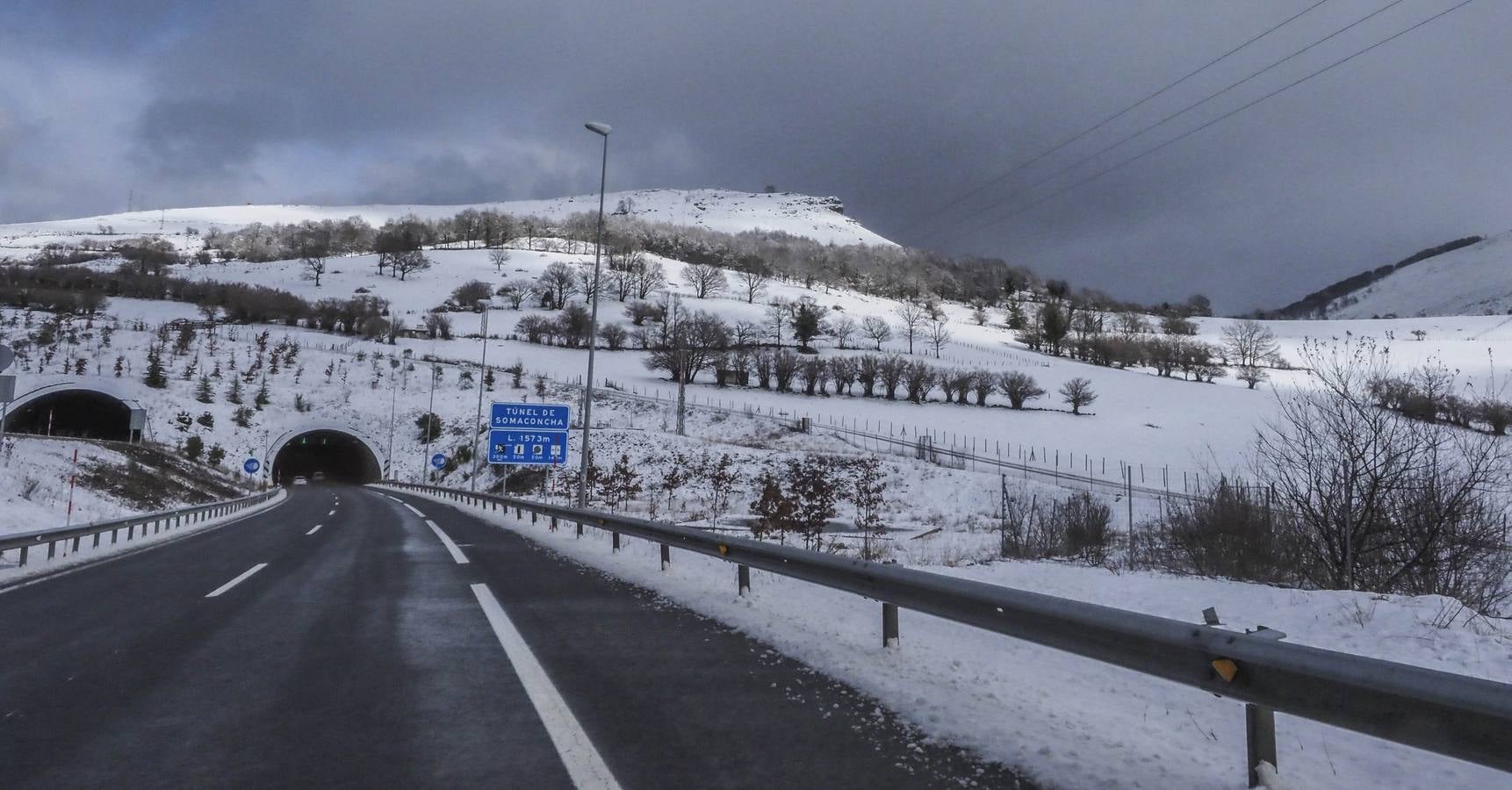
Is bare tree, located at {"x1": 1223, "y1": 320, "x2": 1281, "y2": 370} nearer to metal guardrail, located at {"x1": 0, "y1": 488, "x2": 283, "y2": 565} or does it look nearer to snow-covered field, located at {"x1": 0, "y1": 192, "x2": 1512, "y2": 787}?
snow-covered field, located at {"x1": 0, "y1": 192, "x2": 1512, "y2": 787}

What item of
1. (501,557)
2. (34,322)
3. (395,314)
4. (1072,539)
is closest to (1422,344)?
(1072,539)

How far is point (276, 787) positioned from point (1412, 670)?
484cm

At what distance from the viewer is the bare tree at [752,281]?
452ft

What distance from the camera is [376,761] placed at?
3.85m

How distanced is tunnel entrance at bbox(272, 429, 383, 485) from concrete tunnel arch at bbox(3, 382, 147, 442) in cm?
1314

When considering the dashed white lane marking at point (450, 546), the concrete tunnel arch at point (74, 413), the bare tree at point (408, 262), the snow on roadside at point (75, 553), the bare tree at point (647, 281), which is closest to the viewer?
the snow on roadside at point (75, 553)

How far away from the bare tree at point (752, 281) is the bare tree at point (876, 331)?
1194 inches

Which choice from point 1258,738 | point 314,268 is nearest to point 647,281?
point 314,268

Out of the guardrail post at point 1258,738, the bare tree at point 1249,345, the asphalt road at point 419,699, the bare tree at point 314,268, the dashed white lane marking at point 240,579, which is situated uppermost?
the bare tree at point 314,268

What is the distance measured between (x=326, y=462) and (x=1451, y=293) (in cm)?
22868

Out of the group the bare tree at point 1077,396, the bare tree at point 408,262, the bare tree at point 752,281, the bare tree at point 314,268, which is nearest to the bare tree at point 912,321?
the bare tree at point 752,281

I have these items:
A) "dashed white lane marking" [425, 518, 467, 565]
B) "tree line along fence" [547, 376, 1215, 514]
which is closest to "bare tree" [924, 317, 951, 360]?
"tree line along fence" [547, 376, 1215, 514]

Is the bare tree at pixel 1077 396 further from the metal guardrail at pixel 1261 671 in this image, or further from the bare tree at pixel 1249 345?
the metal guardrail at pixel 1261 671

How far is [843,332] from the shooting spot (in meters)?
104
